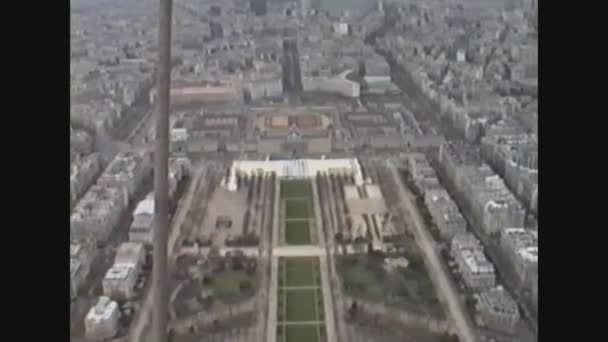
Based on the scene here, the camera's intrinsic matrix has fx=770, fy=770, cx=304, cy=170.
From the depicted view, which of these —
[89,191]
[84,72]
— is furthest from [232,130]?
[89,191]

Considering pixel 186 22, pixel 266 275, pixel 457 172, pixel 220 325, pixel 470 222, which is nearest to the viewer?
pixel 220 325

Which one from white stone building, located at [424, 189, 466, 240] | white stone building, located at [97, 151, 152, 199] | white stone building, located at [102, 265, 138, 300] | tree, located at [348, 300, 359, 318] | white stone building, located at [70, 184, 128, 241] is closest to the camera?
tree, located at [348, 300, 359, 318]

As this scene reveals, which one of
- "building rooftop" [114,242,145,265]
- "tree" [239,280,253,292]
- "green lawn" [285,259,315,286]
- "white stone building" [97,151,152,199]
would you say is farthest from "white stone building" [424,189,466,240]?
"white stone building" [97,151,152,199]

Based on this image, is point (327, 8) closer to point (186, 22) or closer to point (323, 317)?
point (186, 22)

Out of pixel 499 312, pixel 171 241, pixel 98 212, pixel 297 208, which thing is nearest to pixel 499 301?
pixel 499 312

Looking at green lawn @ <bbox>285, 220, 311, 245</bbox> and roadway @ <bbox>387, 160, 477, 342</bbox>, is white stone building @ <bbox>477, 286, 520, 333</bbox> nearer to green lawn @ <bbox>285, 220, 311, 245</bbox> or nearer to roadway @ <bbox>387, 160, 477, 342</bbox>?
roadway @ <bbox>387, 160, 477, 342</bbox>

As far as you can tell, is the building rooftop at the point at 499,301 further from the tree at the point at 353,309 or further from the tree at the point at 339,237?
the tree at the point at 339,237
